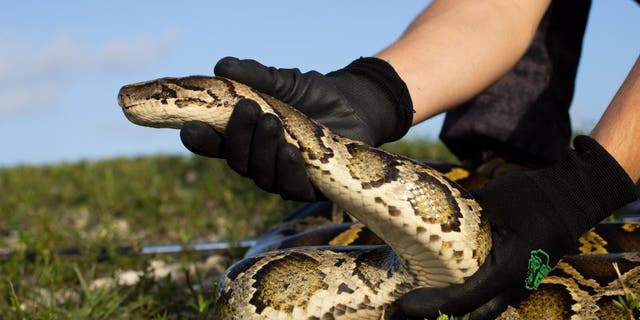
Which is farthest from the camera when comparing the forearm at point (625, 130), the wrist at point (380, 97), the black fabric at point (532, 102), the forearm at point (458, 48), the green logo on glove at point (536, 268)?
the black fabric at point (532, 102)

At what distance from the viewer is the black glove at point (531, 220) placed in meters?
3.43

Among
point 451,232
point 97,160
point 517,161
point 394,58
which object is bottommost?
point 97,160

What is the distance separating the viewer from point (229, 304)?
12.0ft

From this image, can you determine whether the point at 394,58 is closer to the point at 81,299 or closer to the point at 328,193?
the point at 328,193

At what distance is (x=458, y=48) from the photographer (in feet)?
15.8

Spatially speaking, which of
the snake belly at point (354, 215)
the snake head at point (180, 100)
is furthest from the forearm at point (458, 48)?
the snake head at point (180, 100)

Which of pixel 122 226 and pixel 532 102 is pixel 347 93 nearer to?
pixel 532 102

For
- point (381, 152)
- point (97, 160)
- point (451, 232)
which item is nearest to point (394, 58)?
point (381, 152)

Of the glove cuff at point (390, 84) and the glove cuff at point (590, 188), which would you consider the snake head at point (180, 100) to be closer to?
the glove cuff at point (390, 84)

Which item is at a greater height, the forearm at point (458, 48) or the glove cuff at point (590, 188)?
the forearm at point (458, 48)

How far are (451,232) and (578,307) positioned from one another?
81 cm

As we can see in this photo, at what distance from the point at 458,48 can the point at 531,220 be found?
1.59 m

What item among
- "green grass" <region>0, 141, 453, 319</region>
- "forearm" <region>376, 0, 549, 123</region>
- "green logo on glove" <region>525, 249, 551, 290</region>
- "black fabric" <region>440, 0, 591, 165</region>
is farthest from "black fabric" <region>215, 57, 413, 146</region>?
"black fabric" <region>440, 0, 591, 165</region>

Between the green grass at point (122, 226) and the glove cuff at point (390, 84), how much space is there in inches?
62.4
